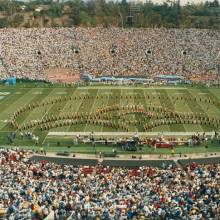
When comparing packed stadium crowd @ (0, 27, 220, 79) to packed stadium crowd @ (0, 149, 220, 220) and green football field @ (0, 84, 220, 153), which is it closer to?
green football field @ (0, 84, 220, 153)

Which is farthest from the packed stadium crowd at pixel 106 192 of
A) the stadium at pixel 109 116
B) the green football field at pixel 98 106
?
the green football field at pixel 98 106

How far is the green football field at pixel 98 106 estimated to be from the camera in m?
44.5

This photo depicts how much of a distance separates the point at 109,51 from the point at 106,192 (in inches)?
2176

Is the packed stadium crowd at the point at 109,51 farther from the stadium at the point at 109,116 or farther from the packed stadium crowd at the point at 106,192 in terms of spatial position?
the packed stadium crowd at the point at 106,192

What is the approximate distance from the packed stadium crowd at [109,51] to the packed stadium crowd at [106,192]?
41.6m

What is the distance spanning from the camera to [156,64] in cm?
7381

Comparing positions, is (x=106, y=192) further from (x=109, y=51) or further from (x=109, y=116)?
(x=109, y=51)

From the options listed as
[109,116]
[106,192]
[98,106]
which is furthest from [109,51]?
[106,192]

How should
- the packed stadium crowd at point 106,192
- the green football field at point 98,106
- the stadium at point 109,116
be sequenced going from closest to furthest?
the packed stadium crowd at point 106,192, the stadium at point 109,116, the green football field at point 98,106

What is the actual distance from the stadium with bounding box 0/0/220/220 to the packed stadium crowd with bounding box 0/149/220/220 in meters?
0.05

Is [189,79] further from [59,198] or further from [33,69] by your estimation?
[59,198]

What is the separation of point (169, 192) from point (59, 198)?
186 inches

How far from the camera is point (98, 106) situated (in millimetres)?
51469

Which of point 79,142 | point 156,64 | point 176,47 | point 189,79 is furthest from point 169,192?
point 176,47
